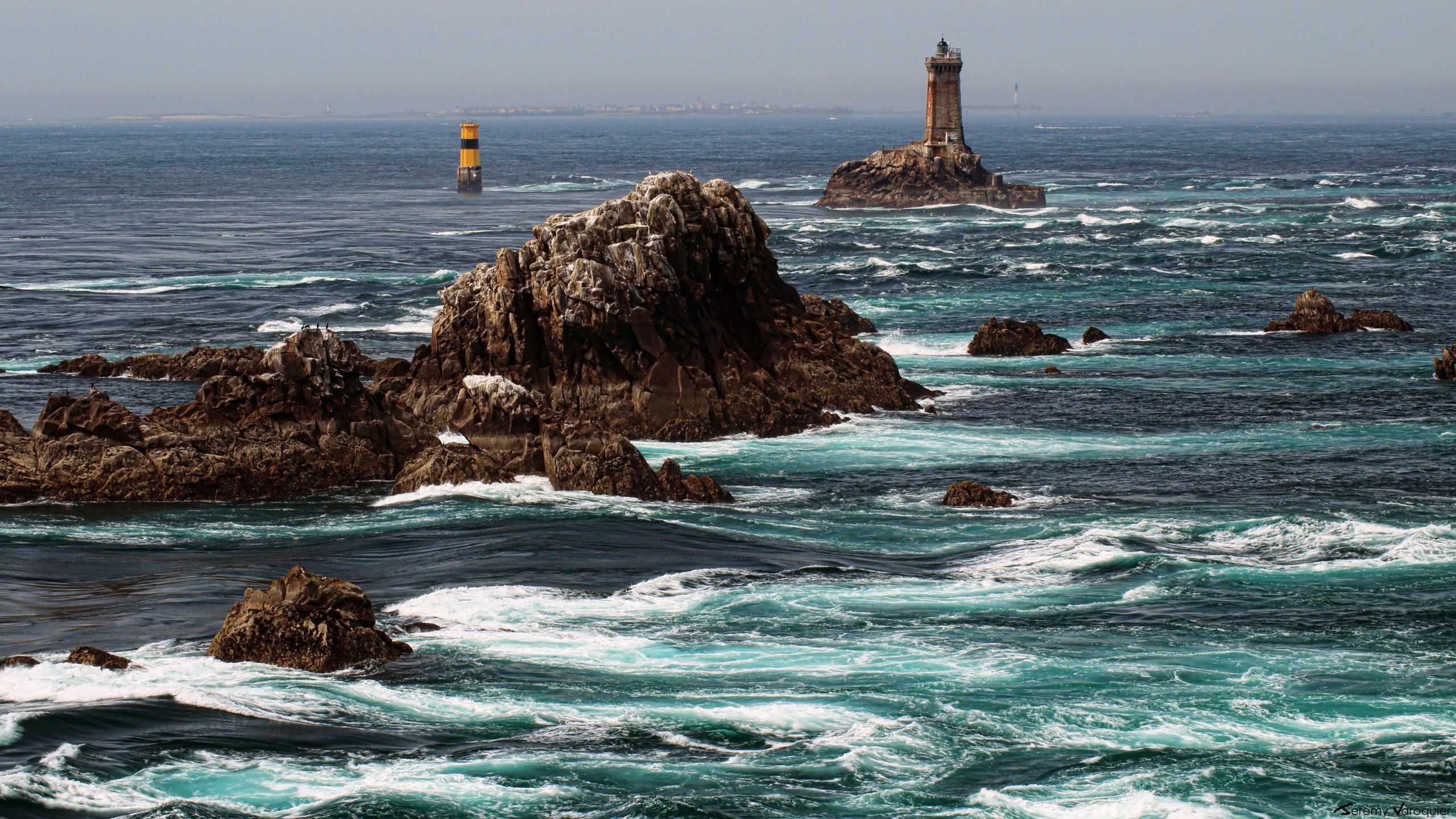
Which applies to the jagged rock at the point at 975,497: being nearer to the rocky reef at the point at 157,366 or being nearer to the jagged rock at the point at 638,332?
the jagged rock at the point at 638,332

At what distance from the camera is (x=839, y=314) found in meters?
59.2

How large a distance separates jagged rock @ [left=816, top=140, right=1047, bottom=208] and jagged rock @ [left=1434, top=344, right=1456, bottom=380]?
84395 mm

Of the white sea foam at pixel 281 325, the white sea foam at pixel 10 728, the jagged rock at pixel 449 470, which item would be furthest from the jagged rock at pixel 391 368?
the white sea foam at pixel 10 728

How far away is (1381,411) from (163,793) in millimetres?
37944

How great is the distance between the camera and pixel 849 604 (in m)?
27.8

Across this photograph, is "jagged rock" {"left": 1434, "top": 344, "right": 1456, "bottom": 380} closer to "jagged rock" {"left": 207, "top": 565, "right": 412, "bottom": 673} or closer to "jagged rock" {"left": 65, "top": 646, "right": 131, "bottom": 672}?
"jagged rock" {"left": 207, "top": 565, "right": 412, "bottom": 673}

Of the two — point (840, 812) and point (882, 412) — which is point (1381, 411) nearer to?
point (882, 412)

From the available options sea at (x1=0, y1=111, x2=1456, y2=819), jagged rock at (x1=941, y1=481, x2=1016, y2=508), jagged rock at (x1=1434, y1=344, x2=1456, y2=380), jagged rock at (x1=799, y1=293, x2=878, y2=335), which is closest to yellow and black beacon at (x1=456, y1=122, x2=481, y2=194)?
jagged rock at (x1=799, y1=293, x2=878, y2=335)

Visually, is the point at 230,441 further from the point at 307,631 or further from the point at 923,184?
the point at 923,184

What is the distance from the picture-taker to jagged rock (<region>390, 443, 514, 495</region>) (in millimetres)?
36406

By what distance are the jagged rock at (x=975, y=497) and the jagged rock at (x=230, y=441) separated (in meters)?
13.0

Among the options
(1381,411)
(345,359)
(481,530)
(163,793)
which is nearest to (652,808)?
(163,793)

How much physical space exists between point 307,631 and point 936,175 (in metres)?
119

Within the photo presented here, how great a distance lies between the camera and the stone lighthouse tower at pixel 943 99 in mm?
141125
